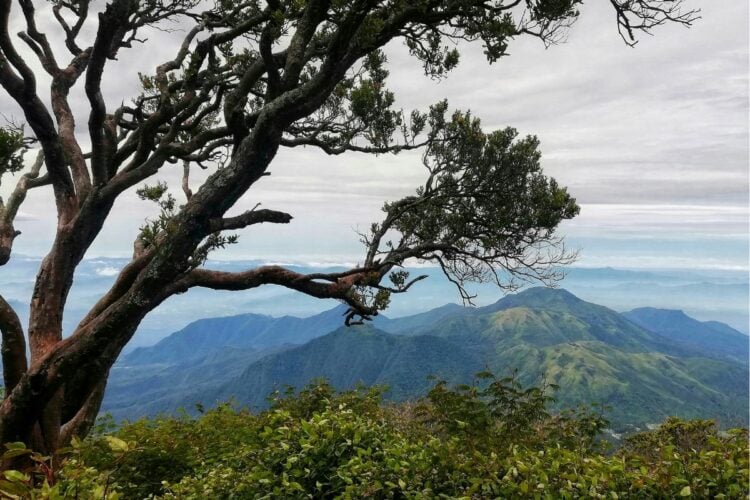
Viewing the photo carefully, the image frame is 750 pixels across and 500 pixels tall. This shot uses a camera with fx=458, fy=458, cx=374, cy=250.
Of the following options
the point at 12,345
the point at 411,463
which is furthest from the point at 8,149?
the point at 411,463

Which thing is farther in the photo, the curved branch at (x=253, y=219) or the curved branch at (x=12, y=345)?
the curved branch at (x=253, y=219)

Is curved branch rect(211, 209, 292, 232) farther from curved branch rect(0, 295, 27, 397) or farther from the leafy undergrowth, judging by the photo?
curved branch rect(0, 295, 27, 397)

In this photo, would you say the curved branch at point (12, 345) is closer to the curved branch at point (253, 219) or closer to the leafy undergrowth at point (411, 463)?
the leafy undergrowth at point (411, 463)

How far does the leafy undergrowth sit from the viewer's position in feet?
15.6

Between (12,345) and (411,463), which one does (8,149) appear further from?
(411,463)

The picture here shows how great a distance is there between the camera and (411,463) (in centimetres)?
588

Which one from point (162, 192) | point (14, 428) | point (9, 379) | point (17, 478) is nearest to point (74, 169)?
point (162, 192)

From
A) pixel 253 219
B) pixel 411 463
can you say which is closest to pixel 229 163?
pixel 253 219

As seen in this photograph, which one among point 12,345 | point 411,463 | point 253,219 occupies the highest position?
point 253,219

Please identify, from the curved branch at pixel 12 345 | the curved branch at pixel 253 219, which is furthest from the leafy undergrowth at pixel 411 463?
the curved branch at pixel 253 219

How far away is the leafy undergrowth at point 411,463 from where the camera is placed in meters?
4.75

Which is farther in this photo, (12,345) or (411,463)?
(12,345)

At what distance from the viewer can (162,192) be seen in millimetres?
13758

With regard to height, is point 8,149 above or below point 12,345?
above
